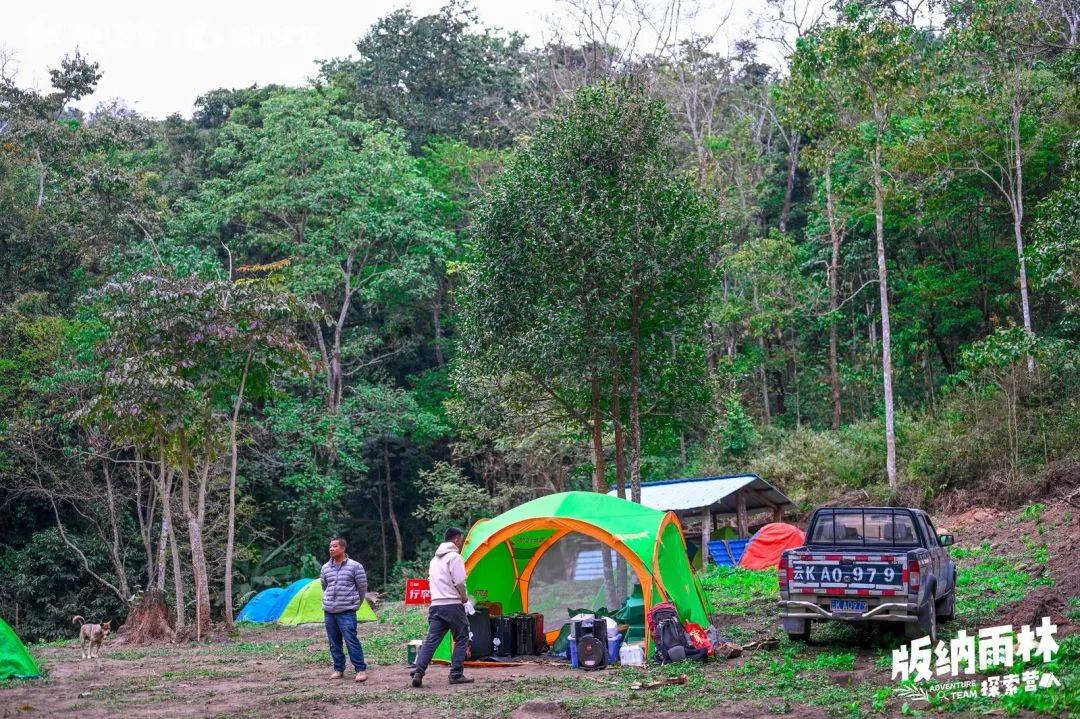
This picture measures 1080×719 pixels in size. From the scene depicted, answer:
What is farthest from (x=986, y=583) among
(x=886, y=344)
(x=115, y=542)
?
(x=115, y=542)

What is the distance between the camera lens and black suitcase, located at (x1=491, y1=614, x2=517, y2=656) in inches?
503

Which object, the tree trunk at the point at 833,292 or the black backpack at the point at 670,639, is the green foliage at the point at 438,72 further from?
the black backpack at the point at 670,639

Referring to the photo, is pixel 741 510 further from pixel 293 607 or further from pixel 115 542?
pixel 115 542

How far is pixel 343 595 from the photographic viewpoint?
436 inches

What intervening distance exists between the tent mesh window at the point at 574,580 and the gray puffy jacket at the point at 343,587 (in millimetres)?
4350

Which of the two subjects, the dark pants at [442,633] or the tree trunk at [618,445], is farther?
the tree trunk at [618,445]

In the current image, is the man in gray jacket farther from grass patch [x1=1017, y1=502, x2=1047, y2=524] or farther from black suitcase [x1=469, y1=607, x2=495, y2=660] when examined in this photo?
grass patch [x1=1017, y1=502, x2=1047, y2=524]

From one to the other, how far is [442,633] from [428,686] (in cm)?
53

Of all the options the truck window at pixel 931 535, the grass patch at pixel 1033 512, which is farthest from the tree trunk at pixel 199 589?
the grass patch at pixel 1033 512

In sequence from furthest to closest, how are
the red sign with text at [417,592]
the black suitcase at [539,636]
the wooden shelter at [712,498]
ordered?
the wooden shelter at [712,498], the red sign with text at [417,592], the black suitcase at [539,636]

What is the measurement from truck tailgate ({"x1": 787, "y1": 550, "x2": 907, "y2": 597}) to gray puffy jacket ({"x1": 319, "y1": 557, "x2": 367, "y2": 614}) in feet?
15.0

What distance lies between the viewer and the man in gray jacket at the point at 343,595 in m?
11.1

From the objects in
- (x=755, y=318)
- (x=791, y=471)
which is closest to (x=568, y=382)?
(x=791, y=471)

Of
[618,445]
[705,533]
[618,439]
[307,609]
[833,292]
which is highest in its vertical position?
[833,292]
